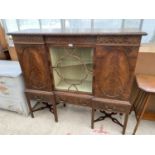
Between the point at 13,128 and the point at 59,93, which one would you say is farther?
the point at 13,128

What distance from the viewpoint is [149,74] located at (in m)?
1.66

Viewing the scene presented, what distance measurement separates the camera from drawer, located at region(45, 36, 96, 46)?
1.29 meters

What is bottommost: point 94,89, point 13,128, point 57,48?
Result: point 13,128

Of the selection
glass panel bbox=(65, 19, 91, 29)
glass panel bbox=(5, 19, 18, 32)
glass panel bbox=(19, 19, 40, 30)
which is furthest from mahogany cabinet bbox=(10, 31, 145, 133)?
glass panel bbox=(5, 19, 18, 32)

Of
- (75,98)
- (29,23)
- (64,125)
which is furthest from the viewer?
(29,23)

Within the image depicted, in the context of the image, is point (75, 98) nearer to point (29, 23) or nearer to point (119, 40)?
point (119, 40)

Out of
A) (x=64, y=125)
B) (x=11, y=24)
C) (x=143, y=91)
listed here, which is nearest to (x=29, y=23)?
(x=11, y=24)

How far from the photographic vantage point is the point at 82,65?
154 cm

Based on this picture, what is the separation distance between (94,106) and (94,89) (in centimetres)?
22

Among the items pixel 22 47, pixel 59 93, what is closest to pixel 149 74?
pixel 59 93

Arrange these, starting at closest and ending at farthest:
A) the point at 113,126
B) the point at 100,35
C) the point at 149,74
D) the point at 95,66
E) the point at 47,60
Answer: the point at 100,35 < the point at 95,66 < the point at 47,60 < the point at 149,74 < the point at 113,126

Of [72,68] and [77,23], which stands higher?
[77,23]

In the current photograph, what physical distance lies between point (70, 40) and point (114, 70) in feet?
1.71
